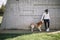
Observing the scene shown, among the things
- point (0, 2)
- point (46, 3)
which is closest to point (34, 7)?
point (46, 3)

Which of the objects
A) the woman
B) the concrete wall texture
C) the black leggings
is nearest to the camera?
the woman

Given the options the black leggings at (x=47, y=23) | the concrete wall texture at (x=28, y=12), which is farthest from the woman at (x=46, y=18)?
the concrete wall texture at (x=28, y=12)

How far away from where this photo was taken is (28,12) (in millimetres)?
23359

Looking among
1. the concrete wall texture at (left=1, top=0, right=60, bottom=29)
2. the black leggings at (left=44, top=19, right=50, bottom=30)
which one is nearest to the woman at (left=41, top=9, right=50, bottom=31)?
the black leggings at (left=44, top=19, right=50, bottom=30)

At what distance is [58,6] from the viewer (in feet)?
76.2

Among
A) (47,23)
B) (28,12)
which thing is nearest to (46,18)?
(47,23)

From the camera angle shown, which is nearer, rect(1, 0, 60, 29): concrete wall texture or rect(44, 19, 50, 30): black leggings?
rect(44, 19, 50, 30): black leggings

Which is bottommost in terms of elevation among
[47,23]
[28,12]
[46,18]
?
[47,23]

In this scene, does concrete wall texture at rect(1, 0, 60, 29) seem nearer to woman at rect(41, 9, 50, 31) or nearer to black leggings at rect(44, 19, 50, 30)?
black leggings at rect(44, 19, 50, 30)

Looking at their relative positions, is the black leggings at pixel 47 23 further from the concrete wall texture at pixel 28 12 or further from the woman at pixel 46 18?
the concrete wall texture at pixel 28 12

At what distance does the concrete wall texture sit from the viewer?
2322 centimetres

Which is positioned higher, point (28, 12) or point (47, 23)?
point (28, 12)

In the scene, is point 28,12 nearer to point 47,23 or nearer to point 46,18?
point 47,23

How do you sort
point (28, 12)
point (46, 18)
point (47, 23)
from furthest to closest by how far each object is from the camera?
point (28, 12), point (47, 23), point (46, 18)
